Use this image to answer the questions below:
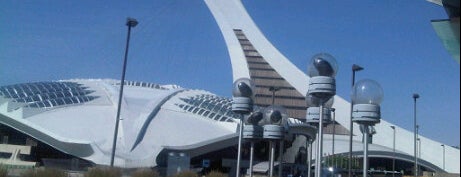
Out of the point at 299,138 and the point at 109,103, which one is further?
the point at 299,138

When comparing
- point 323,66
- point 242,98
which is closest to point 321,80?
point 323,66

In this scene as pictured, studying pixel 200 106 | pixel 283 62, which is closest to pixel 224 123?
pixel 200 106

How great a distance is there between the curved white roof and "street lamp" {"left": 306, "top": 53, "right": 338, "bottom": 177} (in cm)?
2630

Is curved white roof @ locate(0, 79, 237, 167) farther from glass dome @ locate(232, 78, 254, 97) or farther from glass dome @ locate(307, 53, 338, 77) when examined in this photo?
glass dome @ locate(307, 53, 338, 77)

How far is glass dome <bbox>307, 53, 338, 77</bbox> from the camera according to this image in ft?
48.7

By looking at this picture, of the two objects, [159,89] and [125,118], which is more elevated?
[159,89]

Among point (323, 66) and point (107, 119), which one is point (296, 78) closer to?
point (107, 119)

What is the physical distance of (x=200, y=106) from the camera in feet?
176

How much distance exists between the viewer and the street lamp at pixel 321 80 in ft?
47.9

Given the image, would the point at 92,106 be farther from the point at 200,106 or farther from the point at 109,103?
the point at 200,106

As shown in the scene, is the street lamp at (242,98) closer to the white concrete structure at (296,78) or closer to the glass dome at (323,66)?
the glass dome at (323,66)

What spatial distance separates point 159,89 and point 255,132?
42319 millimetres

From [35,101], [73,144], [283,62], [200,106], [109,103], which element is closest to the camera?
[73,144]

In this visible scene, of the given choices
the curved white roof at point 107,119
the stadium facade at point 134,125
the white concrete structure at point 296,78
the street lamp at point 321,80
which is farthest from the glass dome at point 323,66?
the white concrete structure at point 296,78
